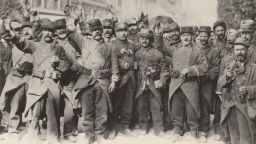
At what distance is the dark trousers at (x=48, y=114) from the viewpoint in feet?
26.2

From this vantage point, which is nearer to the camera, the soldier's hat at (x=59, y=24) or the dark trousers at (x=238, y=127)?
the dark trousers at (x=238, y=127)

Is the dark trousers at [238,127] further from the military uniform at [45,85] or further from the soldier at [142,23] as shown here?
the soldier at [142,23]

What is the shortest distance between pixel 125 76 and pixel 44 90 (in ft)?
5.36

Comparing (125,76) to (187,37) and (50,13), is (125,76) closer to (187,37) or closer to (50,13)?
(187,37)

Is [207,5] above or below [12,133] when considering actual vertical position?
above

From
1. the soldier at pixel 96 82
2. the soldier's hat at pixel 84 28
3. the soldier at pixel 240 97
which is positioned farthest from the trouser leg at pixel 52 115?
the soldier at pixel 240 97

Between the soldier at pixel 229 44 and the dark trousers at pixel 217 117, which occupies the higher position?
the soldier at pixel 229 44

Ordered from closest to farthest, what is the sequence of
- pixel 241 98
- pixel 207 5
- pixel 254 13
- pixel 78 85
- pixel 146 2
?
pixel 241 98
pixel 78 85
pixel 254 13
pixel 146 2
pixel 207 5

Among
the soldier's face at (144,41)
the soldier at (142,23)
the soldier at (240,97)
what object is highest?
the soldier at (142,23)

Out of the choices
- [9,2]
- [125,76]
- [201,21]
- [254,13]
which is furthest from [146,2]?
[125,76]

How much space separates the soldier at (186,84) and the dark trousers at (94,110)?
47.6 inches

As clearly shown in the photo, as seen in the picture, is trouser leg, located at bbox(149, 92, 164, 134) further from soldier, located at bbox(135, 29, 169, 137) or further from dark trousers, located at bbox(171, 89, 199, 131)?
dark trousers, located at bbox(171, 89, 199, 131)

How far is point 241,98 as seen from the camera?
7.14m

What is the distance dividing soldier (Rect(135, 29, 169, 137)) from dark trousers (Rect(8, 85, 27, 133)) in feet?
6.81
